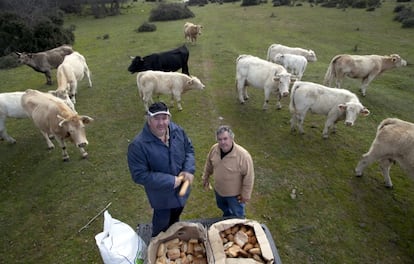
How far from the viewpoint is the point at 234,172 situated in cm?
461

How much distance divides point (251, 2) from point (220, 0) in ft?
36.1

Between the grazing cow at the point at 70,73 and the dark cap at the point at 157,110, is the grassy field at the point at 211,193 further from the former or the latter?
the dark cap at the point at 157,110

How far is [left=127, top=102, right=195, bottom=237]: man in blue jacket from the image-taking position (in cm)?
372

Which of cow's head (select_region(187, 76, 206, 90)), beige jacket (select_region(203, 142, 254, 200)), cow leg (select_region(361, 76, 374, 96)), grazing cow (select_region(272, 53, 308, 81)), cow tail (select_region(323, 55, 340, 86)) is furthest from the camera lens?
grazing cow (select_region(272, 53, 308, 81))

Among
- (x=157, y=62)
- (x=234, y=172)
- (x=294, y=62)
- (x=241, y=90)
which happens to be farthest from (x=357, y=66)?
(x=234, y=172)

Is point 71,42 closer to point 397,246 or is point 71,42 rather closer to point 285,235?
point 285,235

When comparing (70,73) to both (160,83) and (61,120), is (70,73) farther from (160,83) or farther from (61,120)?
(61,120)

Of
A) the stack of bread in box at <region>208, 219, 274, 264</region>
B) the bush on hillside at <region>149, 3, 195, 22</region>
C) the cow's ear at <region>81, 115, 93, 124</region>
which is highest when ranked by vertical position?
the bush on hillside at <region>149, 3, 195, 22</region>

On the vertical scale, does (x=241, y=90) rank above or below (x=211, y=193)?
above

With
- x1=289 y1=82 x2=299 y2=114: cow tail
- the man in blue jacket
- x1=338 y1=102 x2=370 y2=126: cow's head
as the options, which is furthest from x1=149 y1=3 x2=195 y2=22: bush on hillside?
the man in blue jacket

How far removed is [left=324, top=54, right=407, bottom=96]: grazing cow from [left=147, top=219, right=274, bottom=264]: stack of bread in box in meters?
10.2

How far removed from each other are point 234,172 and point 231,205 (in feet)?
2.80

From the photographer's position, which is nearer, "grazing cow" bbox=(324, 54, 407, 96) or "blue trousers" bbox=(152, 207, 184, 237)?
"blue trousers" bbox=(152, 207, 184, 237)

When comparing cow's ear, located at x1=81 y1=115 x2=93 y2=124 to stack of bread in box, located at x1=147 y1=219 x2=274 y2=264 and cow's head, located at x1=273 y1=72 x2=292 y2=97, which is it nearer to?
stack of bread in box, located at x1=147 y1=219 x2=274 y2=264
